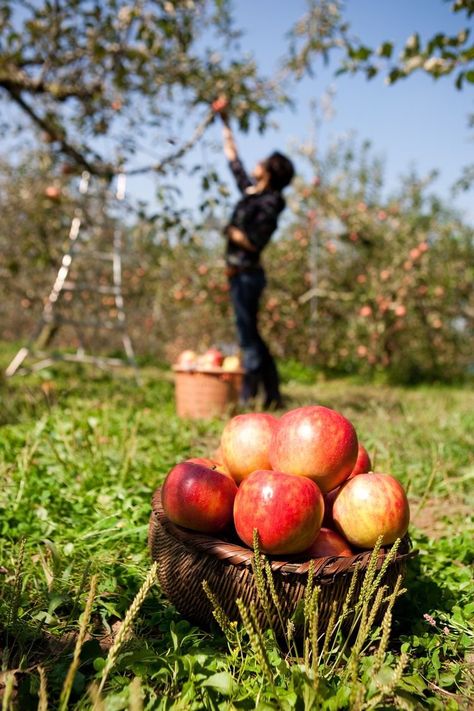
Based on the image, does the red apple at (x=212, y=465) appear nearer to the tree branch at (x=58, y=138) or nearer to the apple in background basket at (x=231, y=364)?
the apple in background basket at (x=231, y=364)

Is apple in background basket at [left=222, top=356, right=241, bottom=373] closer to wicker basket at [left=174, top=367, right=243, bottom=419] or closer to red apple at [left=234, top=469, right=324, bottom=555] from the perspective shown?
wicker basket at [left=174, top=367, right=243, bottom=419]

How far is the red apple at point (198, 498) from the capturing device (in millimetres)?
1506

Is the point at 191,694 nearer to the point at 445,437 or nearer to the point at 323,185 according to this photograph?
the point at 445,437

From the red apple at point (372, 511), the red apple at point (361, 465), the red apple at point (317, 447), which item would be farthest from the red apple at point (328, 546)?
the red apple at point (361, 465)

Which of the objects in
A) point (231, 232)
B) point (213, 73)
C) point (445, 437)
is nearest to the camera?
point (445, 437)

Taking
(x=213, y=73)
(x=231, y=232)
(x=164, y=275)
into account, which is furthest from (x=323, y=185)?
(x=231, y=232)

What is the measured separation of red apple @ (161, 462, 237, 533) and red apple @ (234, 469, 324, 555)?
0.07 meters

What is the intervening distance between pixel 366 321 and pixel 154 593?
24.1 feet

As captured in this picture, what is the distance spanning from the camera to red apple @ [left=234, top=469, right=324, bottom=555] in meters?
1.38

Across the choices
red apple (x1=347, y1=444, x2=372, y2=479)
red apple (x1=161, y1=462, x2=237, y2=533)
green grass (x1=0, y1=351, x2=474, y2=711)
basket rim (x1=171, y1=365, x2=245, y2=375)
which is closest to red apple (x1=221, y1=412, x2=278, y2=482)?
red apple (x1=161, y1=462, x2=237, y2=533)

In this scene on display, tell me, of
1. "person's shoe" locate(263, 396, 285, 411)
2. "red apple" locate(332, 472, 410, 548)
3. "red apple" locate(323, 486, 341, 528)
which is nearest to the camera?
"red apple" locate(332, 472, 410, 548)

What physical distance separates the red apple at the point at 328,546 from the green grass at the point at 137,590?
236 mm

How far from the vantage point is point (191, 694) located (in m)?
1.18

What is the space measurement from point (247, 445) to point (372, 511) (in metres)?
0.44
